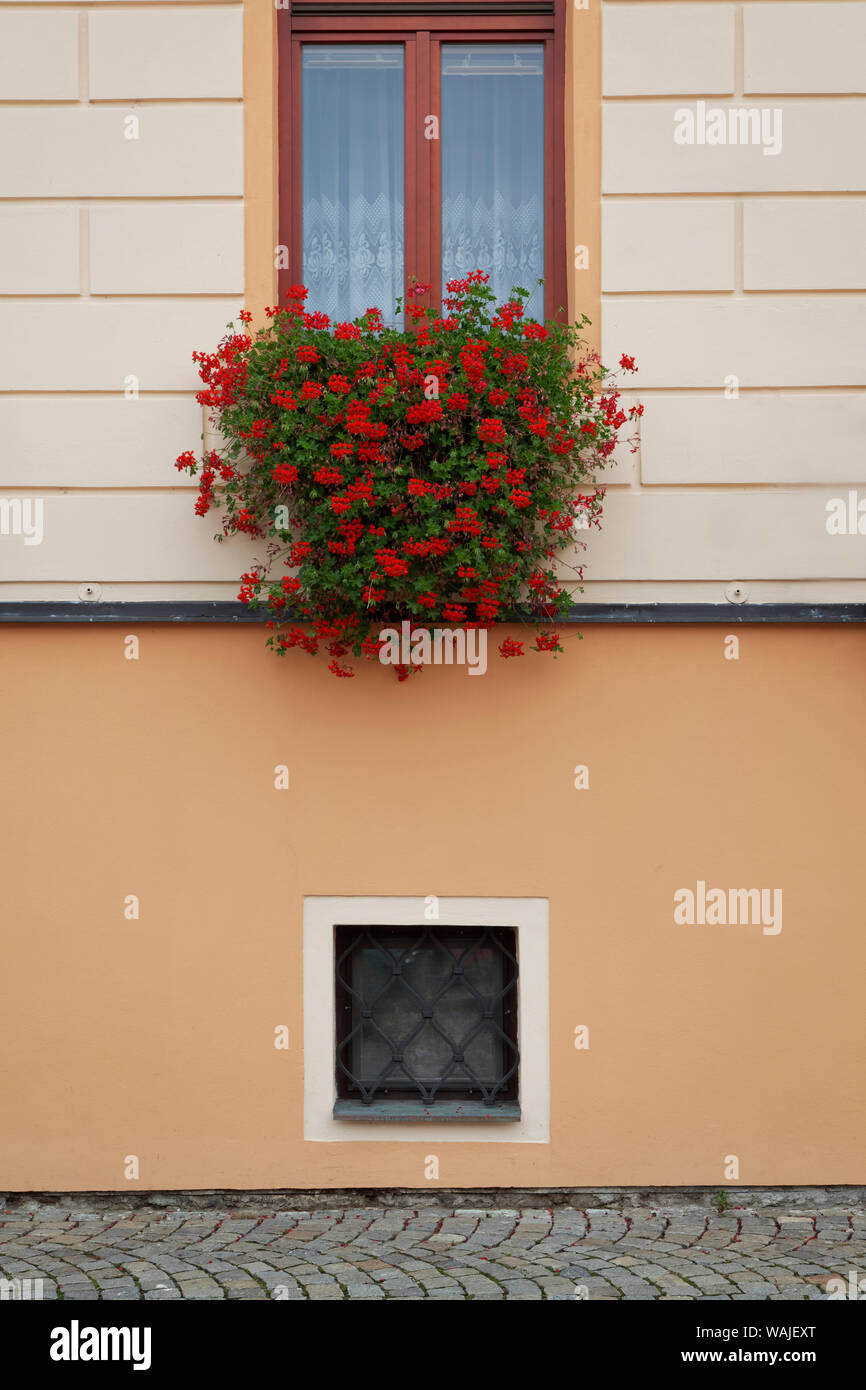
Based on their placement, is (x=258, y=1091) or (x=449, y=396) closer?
(x=449, y=396)

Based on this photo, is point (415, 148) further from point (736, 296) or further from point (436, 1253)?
point (436, 1253)

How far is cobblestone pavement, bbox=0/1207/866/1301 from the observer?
4.32m

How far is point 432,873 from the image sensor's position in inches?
205

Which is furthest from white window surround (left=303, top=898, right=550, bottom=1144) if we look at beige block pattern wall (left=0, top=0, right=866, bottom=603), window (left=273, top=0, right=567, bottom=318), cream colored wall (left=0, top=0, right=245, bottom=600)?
window (left=273, top=0, right=567, bottom=318)

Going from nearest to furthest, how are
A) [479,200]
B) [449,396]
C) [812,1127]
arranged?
[449,396], [812,1127], [479,200]

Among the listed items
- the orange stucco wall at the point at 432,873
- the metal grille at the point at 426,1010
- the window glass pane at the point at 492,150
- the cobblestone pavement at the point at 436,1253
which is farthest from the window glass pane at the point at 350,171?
the cobblestone pavement at the point at 436,1253

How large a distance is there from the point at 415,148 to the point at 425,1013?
376 centimetres

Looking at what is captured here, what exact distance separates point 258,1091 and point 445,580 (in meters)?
2.23

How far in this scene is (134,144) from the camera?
5.28 m

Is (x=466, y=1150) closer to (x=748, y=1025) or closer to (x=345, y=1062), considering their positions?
(x=345, y=1062)

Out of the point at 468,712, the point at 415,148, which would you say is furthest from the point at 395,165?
the point at 468,712

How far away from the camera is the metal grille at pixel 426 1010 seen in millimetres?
5309

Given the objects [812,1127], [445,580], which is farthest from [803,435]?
[812,1127]

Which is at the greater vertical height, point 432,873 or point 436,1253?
point 432,873
